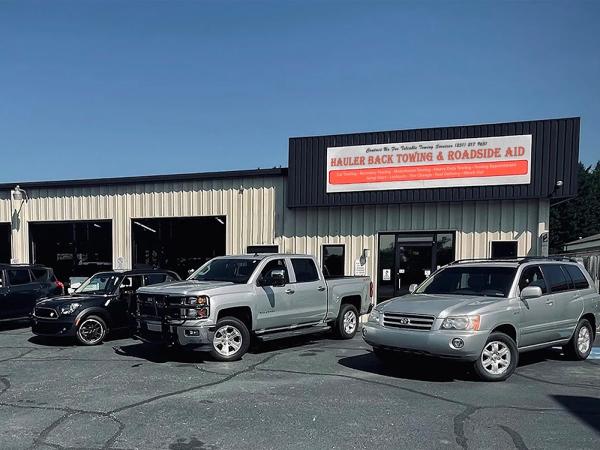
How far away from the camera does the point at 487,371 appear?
749 centimetres

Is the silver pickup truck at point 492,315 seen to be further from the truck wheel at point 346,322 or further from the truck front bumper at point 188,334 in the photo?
the truck wheel at point 346,322

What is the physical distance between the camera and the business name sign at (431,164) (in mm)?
13500

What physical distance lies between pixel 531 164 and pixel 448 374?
24.7 feet

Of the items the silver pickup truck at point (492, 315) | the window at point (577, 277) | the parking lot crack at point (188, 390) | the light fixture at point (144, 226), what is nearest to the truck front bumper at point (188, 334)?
the parking lot crack at point (188, 390)

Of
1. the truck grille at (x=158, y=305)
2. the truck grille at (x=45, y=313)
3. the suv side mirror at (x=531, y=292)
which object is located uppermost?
the suv side mirror at (x=531, y=292)

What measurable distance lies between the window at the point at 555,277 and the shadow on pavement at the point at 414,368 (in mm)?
2226

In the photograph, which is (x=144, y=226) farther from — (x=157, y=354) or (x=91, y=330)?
(x=157, y=354)

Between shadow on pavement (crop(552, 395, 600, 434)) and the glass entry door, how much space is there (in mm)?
7816

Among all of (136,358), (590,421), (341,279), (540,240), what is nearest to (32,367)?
(136,358)

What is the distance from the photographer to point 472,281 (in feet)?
28.3

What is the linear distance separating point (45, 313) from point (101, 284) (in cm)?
137

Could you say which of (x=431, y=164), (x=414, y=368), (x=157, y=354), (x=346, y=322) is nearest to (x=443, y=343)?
(x=414, y=368)

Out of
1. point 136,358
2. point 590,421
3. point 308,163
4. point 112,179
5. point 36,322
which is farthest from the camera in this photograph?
point 112,179

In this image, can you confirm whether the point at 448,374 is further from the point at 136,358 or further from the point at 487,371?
the point at 136,358
